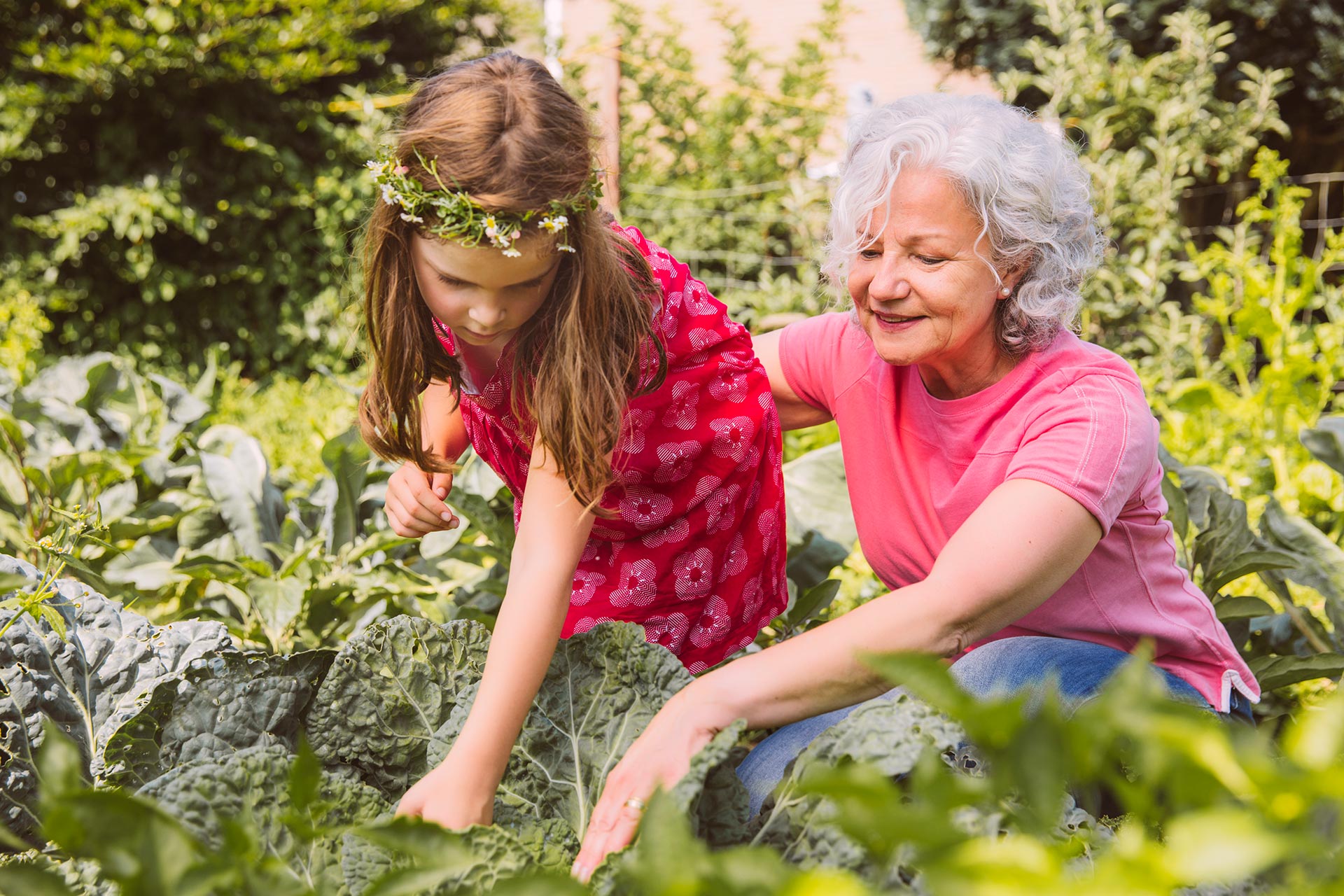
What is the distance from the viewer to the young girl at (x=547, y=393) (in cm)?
137

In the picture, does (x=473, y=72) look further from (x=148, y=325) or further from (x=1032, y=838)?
(x=148, y=325)

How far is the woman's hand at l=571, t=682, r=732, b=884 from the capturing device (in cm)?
109

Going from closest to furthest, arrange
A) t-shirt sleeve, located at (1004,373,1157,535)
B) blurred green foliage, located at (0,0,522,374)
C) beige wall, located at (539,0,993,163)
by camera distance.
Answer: t-shirt sleeve, located at (1004,373,1157,535), blurred green foliage, located at (0,0,522,374), beige wall, located at (539,0,993,163)

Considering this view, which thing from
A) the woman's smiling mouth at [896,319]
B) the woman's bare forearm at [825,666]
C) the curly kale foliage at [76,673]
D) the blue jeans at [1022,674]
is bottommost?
the blue jeans at [1022,674]

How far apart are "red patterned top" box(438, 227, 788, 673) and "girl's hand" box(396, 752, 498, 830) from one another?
0.66 metres

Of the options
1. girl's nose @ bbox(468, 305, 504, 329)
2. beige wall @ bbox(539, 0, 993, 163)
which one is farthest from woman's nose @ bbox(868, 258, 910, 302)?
beige wall @ bbox(539, 0, 993, 163)

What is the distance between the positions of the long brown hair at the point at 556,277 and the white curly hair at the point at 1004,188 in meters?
0.41

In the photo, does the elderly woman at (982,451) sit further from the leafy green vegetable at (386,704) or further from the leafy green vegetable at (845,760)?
the leafy green vegetable at (386,704)

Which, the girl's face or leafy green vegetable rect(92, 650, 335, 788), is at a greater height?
the girl's face

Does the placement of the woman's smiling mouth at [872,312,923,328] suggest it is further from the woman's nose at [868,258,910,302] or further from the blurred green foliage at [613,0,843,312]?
the blurred green foliage at [613,0,843,312]

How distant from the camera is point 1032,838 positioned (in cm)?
58

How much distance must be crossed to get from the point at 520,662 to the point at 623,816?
23 cm

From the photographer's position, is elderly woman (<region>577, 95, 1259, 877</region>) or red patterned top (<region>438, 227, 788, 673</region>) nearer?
elderly woman (<region>577, 95, 1259, 877</region>)

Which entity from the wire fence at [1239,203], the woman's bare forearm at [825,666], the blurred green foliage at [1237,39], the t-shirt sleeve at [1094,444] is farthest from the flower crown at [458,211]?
the wire fence at [1239,203]
